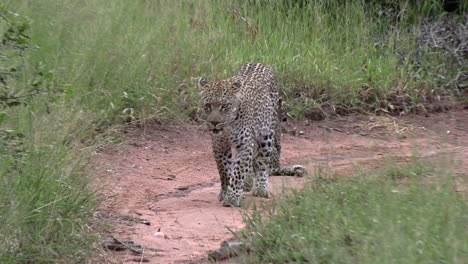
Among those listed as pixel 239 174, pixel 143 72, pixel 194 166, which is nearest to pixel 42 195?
pixel 239 174

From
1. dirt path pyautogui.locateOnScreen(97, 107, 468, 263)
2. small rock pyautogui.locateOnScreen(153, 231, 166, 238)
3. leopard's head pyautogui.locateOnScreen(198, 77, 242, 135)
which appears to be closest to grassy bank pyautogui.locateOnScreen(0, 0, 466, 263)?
dirt path pyautogui.locateOnScreen(97, 107, 468, 263)

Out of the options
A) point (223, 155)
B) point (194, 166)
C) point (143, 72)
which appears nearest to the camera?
point (223, 155)

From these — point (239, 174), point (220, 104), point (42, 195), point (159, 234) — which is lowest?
point (159, 234)

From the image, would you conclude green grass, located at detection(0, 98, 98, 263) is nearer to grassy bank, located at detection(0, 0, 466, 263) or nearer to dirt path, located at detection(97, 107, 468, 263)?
grassy bank, located at detection(0, 0, 466, 263)

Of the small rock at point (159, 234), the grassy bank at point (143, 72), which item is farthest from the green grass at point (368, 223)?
the grassy bank at point (143, 72)

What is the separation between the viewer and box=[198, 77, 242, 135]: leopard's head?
25.7 feet

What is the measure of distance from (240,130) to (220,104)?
14.3 inches

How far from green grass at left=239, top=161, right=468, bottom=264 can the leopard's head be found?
1.67 m

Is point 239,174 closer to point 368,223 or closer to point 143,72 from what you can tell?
point 143,72

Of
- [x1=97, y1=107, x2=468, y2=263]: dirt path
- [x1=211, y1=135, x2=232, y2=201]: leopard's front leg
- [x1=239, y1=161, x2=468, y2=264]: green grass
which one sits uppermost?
[x1=239, y1=161, x2=468, y2=264]: green grass

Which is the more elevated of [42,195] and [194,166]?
[42,195]

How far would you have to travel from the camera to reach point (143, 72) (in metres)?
Answer: 10.3

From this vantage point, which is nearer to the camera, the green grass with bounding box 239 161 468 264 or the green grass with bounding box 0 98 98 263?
the green grass with bounding box 239 161 468 264

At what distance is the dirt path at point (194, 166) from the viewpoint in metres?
6.84
